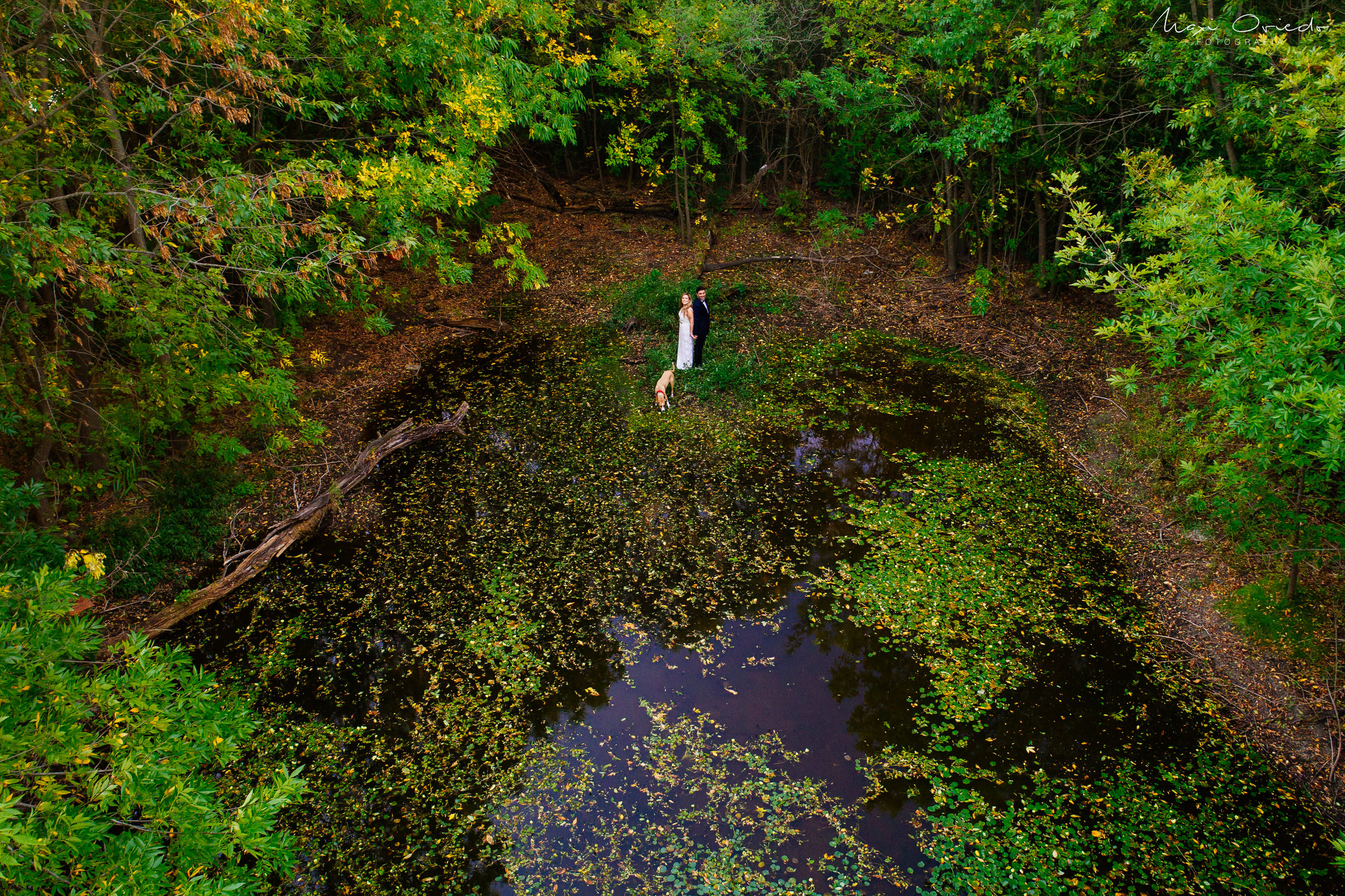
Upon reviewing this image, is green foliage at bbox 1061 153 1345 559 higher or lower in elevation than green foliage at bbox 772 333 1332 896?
higher

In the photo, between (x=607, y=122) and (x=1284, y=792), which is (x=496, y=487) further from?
(x=607, y=122)

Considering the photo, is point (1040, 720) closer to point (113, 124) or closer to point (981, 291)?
point (113, 124)

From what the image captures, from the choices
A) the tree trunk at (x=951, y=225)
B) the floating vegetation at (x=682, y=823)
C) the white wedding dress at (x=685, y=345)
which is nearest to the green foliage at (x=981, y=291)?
the tree trunk at (x=951, y=225)

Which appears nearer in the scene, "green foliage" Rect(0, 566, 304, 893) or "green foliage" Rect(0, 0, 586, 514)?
"green foliage" Rect(0, 566, 304, 893)

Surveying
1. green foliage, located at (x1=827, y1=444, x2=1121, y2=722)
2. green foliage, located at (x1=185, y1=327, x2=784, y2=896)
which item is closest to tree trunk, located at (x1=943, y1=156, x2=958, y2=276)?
green foliage, located at (x1=827, y1=444, x2=1121, y2=722)

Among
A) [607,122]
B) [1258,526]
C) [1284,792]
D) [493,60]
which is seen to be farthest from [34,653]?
[607,122]

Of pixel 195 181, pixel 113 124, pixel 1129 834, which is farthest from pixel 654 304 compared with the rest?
pixel 1129 834

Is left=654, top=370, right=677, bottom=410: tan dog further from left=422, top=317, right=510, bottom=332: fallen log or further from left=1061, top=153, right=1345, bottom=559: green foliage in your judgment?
left=1061, top=153, right=1345, bottom=559: green foliage
